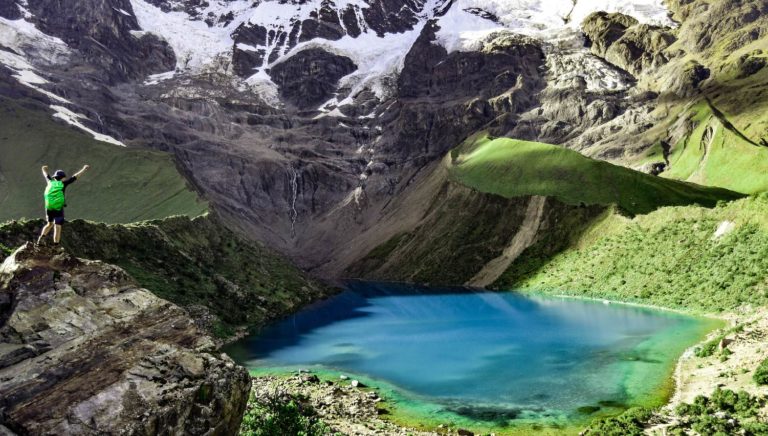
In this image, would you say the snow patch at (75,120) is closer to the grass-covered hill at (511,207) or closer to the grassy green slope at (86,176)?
the grassy green slope at (86,176)

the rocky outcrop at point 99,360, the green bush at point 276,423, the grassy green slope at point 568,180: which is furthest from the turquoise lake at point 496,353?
the grassy green slope at point 568,180

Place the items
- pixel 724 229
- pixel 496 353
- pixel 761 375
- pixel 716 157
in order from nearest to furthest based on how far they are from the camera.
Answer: pixel 761 375 < pixel 496 353 < pixel 724 229 < pixel 716 157

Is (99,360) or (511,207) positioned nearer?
(99,360)

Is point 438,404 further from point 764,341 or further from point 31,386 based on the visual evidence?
point 31,386

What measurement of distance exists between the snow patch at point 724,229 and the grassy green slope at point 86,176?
3690 inches

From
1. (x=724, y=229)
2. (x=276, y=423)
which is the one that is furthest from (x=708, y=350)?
(x=724, y=229)

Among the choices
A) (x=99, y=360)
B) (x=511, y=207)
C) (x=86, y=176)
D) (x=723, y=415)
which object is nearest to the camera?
(x=99, y=360)

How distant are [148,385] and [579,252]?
345ft

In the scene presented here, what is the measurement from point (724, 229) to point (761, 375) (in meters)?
54.2

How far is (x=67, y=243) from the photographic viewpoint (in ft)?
226

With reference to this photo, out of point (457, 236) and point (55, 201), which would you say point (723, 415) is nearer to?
point (55, 201)

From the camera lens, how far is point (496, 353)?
60.8m

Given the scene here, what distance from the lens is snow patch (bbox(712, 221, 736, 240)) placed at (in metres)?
80.2

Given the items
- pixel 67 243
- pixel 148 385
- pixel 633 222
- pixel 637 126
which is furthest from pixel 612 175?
pixel 148 385
